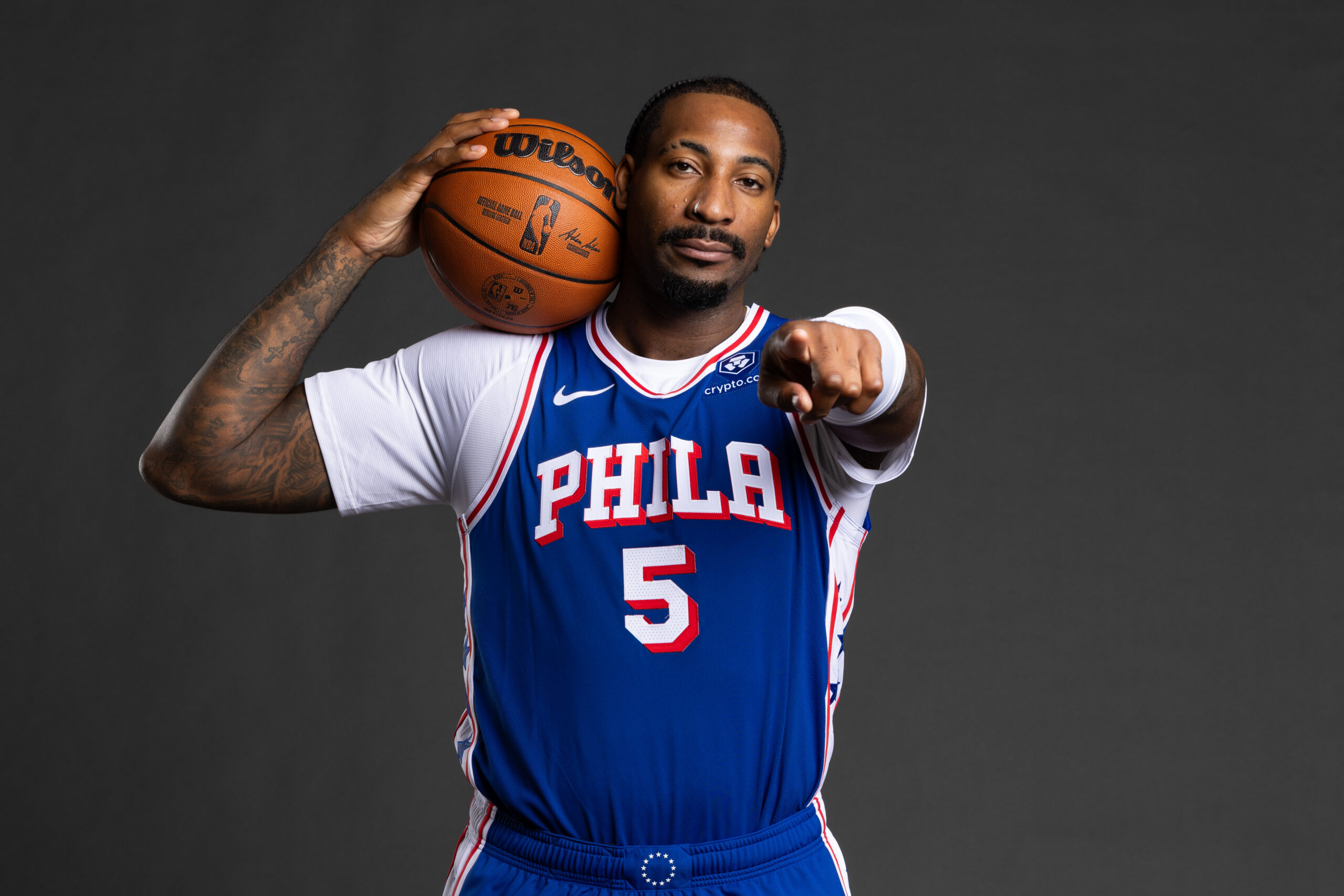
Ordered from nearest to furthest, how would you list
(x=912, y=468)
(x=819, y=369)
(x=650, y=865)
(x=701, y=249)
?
(x=819, y=369)
(x=650, y=865)
(x=701, y=249)
(x=912, y=468)

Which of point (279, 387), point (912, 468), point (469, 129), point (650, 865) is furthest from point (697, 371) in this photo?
point (912, 468)

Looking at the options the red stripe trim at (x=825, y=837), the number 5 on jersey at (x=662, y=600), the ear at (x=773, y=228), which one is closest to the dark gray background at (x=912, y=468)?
the ear at (x=773, y=228)

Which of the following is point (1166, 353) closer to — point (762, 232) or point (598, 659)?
point (762, 232)

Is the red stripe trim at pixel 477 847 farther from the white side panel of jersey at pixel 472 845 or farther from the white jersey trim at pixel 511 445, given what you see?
the white jersey trim at pixel 511 445

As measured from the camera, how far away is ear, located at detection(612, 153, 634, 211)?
1.98 meters

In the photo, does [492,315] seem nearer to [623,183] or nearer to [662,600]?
[623,183]

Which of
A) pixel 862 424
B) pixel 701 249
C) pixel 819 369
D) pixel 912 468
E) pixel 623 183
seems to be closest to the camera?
pixel 819 369

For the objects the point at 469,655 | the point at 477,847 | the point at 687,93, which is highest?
the point at 687,93

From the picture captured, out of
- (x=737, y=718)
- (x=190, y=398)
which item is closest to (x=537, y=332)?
(x=190, y=398)

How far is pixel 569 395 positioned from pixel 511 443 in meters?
0.12

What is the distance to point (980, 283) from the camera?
3.64 metres

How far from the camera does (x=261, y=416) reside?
1912mm

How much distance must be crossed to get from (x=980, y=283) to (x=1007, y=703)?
50.2 inches

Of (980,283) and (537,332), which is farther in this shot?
(980,283)
